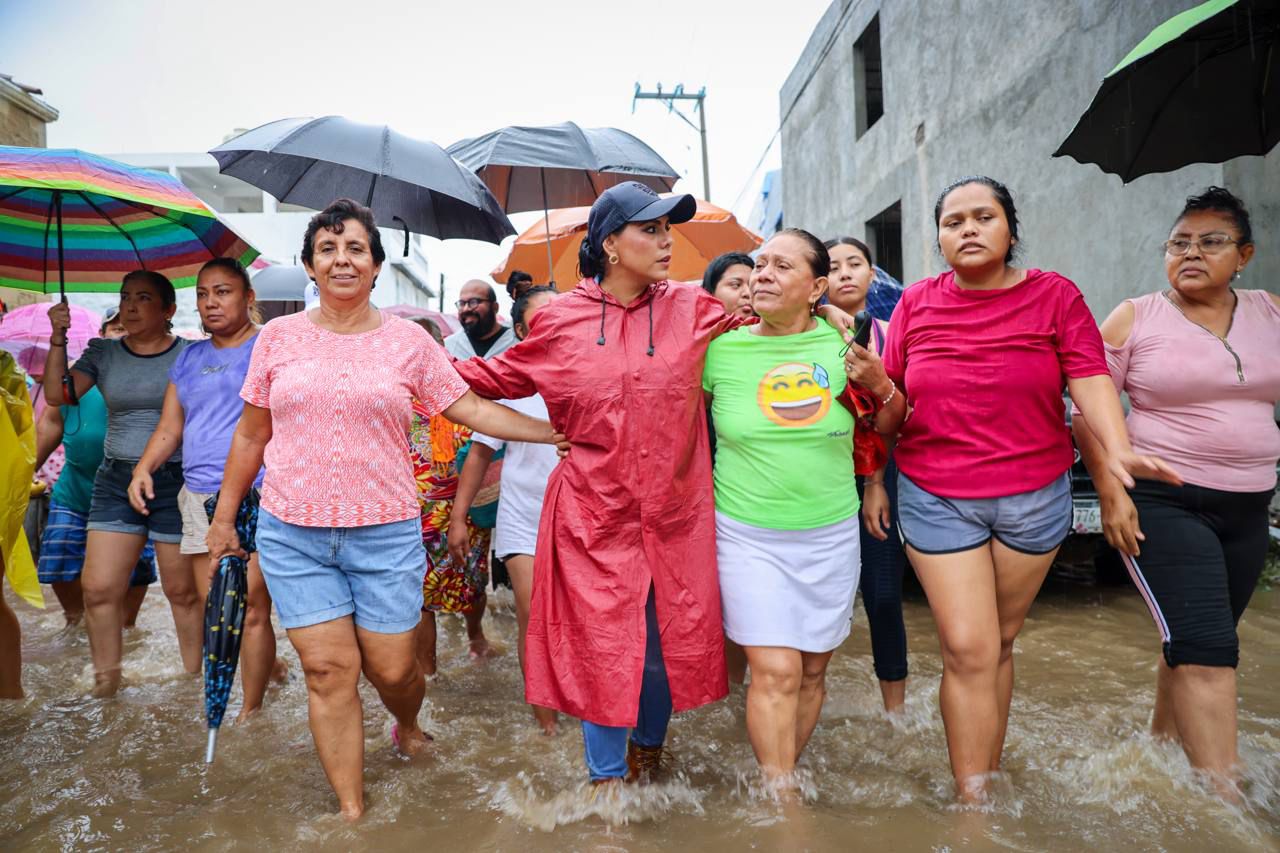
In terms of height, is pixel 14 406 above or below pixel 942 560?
above

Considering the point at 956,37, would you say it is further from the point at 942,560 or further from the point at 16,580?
the point at 16,580

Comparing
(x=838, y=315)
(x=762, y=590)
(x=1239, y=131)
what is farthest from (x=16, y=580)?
(x=1239, y=131)

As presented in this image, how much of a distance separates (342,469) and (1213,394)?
2.90 metres

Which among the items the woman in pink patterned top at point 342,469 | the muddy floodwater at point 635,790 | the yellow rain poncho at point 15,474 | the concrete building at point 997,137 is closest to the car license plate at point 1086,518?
the muddy floodwater at point 635,790

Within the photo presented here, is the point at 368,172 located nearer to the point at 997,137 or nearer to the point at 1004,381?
the point at 1004,381

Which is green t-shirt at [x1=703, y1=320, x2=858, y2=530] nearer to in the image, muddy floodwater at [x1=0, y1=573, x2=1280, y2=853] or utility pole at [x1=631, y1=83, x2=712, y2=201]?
muddy floodwater at [x1=0, y1=573, x2=1280, y2=853]

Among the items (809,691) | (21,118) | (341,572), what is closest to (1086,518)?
(809,691)

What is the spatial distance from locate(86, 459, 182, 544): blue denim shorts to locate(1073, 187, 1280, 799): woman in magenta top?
404 centimetres

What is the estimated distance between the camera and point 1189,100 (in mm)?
3555

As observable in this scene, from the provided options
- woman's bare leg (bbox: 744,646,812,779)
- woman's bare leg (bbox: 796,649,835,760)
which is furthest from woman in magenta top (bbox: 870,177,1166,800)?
woman's bare leg (bbox: 744,646,812,779)

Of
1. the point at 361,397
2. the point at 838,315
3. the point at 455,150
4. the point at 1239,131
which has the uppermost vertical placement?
the point at 455,150

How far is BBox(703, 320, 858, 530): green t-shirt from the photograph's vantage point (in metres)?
2.89

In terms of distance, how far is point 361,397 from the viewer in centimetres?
289

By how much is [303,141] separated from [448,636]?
10.1ft
